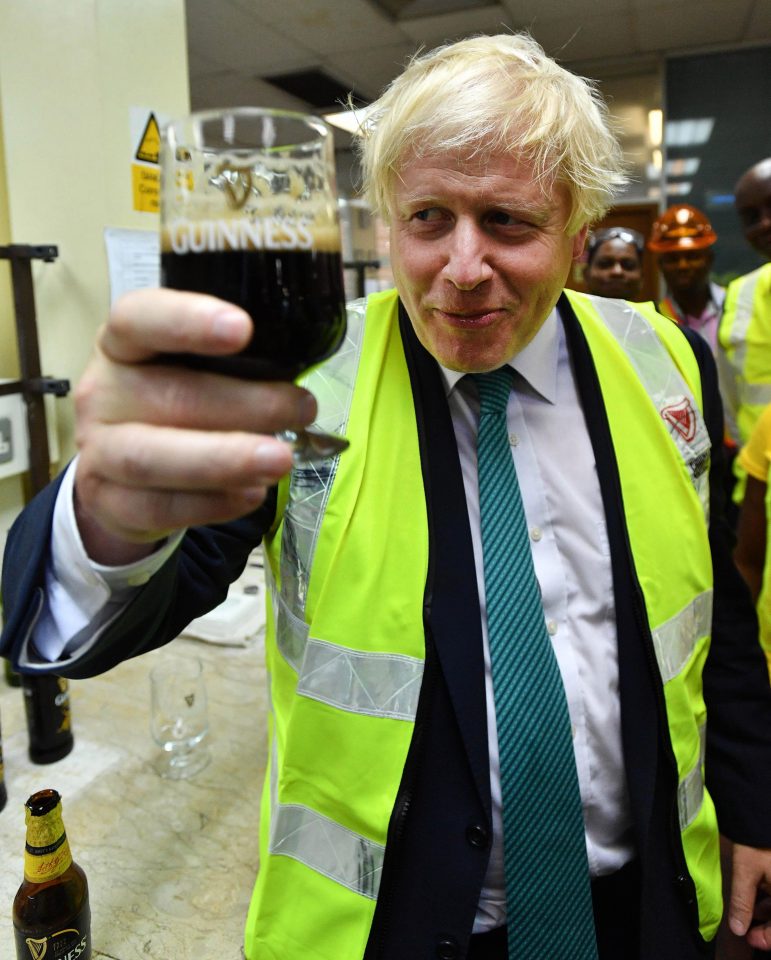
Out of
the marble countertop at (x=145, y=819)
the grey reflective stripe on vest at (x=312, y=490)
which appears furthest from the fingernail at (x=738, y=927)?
the grey reflective stripe on vest at (x=312, y=490)

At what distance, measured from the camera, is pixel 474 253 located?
1.00 metres

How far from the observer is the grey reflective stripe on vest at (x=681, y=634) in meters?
1.10

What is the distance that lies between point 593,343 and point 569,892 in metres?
0.80

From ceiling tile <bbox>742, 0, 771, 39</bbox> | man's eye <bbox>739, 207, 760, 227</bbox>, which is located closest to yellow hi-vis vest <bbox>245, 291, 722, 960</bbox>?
man's eye <bbox>739, 207, 760, 227</bbox>

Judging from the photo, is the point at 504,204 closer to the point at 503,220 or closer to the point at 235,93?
the point at 503,220

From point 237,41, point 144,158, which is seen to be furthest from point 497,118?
point 237,41

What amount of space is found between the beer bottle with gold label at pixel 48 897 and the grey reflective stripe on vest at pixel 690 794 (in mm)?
829

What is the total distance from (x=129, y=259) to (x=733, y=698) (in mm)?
1823

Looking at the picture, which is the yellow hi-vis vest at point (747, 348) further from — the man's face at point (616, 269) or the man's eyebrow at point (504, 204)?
the man's eyebrow at point (504, 204)

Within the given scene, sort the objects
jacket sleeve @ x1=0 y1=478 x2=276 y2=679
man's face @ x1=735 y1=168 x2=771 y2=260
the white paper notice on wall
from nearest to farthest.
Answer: jacket sleeve @ x1=0 y1=478 x2=276 y2=679
the white paper notice on wall
man's face @ x1=735 y1=168 x2=771 y2=260

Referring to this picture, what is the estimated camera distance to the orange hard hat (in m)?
3.77

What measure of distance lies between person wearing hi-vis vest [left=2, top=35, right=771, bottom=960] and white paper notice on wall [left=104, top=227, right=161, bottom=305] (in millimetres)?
1146

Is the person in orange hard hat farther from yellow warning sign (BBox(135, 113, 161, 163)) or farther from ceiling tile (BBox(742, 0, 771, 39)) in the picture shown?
yellow warning sign (BBox(135, 113, 161, 163))

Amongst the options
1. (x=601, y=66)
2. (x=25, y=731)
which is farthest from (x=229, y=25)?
(x=25, y=731)
